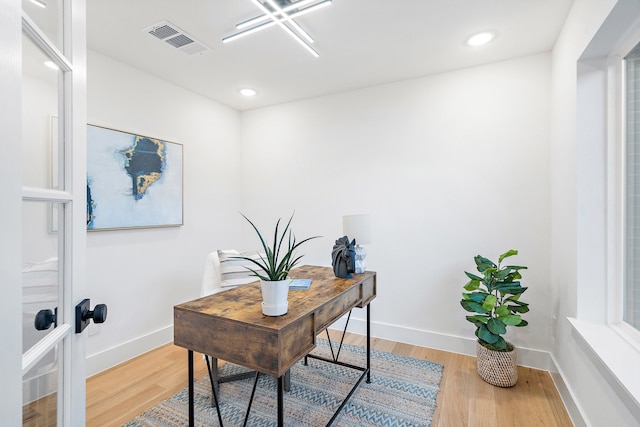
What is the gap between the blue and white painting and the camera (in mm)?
2383

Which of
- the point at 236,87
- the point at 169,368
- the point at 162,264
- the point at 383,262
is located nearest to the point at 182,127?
the point at 236,87

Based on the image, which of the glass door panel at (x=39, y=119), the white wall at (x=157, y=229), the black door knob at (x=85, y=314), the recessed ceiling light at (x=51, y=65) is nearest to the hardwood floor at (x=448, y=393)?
the white wall at (x=157, y=229)

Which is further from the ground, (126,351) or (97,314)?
(97,314)

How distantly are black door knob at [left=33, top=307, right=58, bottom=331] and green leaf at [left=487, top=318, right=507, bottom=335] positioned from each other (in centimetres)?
241

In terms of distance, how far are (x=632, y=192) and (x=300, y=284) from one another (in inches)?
72.5

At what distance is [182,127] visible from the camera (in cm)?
311

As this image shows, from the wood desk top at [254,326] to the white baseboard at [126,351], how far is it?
1.47 m

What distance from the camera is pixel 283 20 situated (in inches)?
77.3

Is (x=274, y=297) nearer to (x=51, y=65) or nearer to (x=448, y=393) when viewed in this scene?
(x=51, y=65)

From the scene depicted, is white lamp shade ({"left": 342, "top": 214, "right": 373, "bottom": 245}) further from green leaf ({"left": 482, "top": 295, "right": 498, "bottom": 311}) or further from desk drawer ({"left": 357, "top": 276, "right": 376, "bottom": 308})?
green leaf ({"left": 482, "top": 295, "right": 498, "bottom": 311})

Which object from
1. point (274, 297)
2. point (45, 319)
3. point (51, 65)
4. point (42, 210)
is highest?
point (51, 65)

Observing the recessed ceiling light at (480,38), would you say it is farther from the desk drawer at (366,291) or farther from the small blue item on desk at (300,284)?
the small blue item on desk at (300,284)

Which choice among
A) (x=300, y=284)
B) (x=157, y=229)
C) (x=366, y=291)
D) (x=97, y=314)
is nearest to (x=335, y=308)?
(x=300, y=284)

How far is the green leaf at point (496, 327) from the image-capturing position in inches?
84.4
